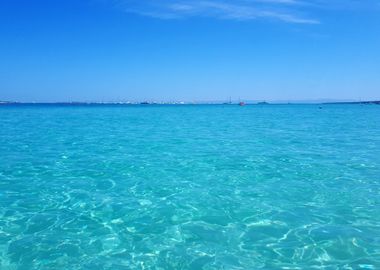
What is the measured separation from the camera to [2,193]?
1117cm

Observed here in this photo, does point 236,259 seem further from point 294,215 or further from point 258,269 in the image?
point 294,215

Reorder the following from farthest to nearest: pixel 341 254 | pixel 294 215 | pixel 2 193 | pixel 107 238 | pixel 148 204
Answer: pixel 2 193
pixel 148 204
pixel 294 215
pixel 107 238
pixel 341 254

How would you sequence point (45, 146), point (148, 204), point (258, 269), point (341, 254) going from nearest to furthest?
point (258, 269)
point (341, 254)
point (148, 204)
point (45, 146)

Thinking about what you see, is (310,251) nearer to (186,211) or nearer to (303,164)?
(186,211)

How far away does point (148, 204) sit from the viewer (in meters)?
10.2

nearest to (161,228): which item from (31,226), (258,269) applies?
(258,269)

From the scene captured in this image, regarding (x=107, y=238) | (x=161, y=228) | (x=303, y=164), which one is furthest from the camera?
(x=303, y=164)

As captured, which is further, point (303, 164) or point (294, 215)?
point (303, 164)

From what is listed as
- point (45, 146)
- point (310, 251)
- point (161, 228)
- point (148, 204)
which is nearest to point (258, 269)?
point (310, 251)

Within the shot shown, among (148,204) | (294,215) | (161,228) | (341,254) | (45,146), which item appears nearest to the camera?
(341,254)

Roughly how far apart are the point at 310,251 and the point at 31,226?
7303 mm

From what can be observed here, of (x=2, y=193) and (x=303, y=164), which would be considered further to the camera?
(x=303, y=164)

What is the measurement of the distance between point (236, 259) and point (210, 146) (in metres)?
15.5

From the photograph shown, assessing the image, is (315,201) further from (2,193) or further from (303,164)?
(2,193)
